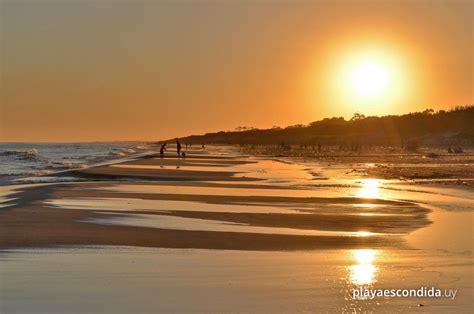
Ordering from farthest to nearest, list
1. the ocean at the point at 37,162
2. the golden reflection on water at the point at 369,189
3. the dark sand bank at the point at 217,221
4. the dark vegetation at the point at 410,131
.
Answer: the dark vegetation at the point at 410,131, the ocean at the point at 37,162, the golden reflection on water at the point at 369,189, the dark sand bank at the point at 217,221

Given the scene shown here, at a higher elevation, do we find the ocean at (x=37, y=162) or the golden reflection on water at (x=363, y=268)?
the golden reflection on water at (x=363, y=268)

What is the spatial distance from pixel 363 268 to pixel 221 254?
2.45 m

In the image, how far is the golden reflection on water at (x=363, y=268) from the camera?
9.17 m

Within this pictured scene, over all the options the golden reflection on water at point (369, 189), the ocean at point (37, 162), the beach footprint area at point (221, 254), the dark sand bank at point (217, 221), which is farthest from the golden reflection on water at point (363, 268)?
the ocean at point (37, 162)

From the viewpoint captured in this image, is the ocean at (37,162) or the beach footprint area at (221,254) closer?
the beach footprint area at (221,254)

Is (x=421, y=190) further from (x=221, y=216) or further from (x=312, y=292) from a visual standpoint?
(x=312, y=292)

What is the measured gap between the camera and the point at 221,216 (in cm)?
1714

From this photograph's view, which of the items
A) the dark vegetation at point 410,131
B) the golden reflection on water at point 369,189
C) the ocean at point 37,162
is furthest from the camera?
the dark vegetation at point 410,131

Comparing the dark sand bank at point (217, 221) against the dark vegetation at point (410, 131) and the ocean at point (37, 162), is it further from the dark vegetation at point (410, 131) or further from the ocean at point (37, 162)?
the dark vegetation at point (410, 131)

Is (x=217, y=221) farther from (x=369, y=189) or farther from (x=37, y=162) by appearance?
(x=37, y=162)

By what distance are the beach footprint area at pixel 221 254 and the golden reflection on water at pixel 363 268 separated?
2cm

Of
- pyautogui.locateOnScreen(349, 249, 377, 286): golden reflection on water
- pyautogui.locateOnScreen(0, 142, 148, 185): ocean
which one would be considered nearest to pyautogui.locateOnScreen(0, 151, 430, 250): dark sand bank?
pyautogui.locateOnScreen(349, 249, 377, 286): golden reflection on water

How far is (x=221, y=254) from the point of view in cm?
1135

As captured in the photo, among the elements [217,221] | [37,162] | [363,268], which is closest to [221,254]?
[363,268]
